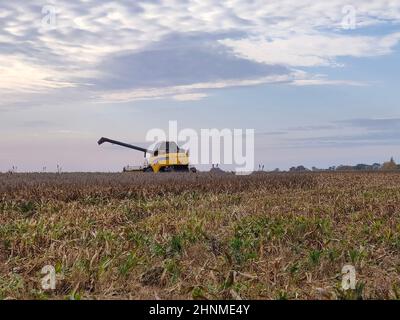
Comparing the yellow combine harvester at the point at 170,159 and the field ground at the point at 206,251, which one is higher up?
the yellow combine harvester at the point at 170,159

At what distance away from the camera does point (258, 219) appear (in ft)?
34.6

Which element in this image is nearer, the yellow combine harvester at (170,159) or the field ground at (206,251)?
the field ground at (206,251)

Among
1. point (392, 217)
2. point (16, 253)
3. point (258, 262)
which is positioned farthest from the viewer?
point (392, 217)

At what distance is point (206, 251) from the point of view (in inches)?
326

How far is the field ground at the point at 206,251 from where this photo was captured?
6.45m

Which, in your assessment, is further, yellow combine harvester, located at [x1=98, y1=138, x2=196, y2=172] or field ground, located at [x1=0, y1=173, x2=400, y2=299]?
yellow combine harvester, located at [x1=98, y1=138, x2=196, y2=172]

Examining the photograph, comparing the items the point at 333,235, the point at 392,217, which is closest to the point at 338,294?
the point at 333,235

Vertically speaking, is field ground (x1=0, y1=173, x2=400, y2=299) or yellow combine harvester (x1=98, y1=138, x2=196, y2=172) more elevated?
yellow combine harvester (x1=98, y1=138, x2=196, y2=172)

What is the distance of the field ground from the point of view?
645cm

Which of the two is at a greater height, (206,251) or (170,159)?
(170,159)

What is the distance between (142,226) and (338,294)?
4.83 m

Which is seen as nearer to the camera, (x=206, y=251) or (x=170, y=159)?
(x=206, y=251)
